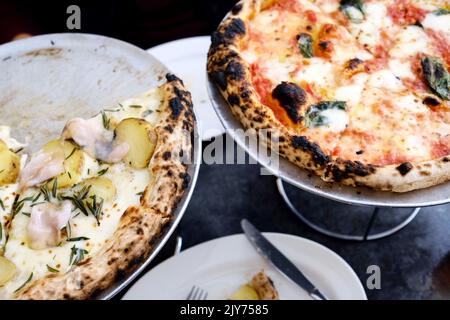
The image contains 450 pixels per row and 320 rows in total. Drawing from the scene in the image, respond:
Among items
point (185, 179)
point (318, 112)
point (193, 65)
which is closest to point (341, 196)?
point (318, 112)

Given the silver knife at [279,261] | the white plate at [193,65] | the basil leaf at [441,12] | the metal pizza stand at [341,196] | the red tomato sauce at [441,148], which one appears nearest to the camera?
the metal pizza stand at [341,196]

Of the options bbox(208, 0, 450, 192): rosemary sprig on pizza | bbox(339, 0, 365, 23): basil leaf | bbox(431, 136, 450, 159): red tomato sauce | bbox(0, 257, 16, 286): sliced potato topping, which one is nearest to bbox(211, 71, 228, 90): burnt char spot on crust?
bbox(208, 0, 450, 192): rosemary sprig on pizza

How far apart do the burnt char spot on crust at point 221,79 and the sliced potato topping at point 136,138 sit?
0.29m

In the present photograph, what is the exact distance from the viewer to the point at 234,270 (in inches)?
70.6

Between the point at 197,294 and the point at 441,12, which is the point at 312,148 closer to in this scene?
the point at 197,294

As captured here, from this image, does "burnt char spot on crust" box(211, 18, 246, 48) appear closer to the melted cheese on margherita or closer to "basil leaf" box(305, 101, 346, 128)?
the melted cheese on margherita

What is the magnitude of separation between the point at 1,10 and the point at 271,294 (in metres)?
2.24

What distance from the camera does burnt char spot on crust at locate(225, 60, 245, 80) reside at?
1.75 m

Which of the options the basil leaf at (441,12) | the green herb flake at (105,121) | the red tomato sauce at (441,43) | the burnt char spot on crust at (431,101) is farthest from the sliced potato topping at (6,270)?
the basil leaf at (441,12)

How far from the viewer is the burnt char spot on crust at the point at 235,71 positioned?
175cm

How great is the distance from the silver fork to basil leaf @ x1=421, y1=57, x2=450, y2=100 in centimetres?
102

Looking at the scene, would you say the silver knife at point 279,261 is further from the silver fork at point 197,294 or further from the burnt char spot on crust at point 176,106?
the burnt char spot on crust at point 176,106
